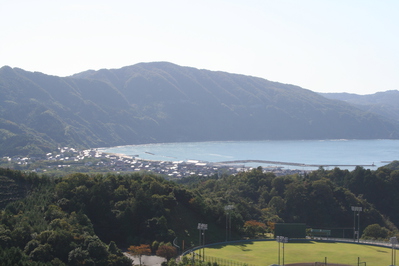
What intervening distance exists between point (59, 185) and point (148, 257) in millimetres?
11056

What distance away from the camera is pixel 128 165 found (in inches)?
4075

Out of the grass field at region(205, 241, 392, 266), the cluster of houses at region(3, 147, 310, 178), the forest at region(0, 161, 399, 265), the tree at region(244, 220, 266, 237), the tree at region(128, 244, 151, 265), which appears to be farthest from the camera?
the cluster of houses at region(3, 147, 310, 178)

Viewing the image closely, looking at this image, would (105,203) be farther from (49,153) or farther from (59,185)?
(49,153)

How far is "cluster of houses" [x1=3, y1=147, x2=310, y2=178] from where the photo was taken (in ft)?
318

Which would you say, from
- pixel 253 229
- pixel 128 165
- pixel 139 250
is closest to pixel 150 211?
pixel 139 250

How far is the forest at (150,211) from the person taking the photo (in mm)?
27766

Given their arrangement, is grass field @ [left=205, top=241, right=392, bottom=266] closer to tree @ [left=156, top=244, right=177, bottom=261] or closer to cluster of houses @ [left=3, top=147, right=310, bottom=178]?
tree @ [left=156, top=244, right=177, bottom=261]

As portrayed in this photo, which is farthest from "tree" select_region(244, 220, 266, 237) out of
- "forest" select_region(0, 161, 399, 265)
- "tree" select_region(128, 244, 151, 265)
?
"tree" select_region(128, 244, 151, 265)

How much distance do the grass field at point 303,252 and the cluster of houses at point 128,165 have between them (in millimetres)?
53929

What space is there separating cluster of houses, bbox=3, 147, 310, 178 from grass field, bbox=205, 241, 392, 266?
177ft

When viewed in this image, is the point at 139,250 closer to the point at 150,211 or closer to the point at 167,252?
the point at 167,252

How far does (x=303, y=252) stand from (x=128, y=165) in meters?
72.4

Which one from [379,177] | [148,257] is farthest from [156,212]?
[379,177]

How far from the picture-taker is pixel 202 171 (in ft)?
328
